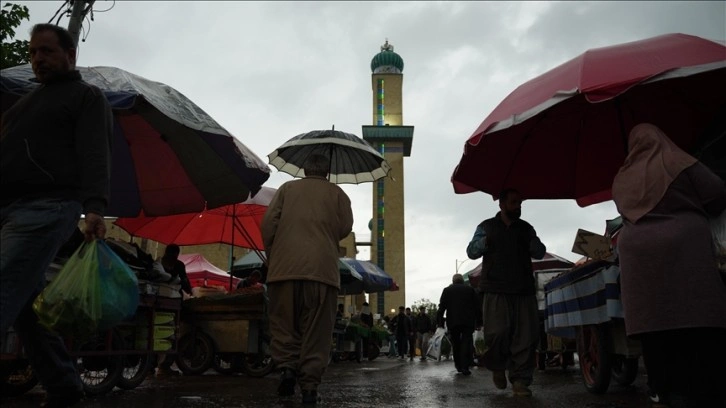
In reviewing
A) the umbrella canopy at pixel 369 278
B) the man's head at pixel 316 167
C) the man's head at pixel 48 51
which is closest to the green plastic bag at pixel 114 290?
the man's head at pixel 48 51

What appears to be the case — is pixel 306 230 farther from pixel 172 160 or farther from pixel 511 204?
pixel 172 160

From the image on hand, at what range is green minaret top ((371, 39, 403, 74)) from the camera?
71.2m

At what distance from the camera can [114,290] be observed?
3094 mm

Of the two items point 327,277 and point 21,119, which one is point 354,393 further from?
point 21,119

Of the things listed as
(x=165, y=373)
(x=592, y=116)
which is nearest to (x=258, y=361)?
(x=165, y=373)

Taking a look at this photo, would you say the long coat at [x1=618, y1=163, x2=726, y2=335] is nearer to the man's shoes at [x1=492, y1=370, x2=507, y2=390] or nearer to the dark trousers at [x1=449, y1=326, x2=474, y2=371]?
the man's shoes at [x1=492, y1=370, x2=507, y2=390]

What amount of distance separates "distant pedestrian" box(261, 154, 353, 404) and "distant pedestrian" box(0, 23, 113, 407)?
1860mm

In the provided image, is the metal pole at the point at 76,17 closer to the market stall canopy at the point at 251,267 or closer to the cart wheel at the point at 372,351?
the market stall canopy at the point at 251,267

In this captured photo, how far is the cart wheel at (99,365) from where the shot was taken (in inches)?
224

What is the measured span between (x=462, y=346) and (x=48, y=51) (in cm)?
957

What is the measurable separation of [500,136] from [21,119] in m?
4.10

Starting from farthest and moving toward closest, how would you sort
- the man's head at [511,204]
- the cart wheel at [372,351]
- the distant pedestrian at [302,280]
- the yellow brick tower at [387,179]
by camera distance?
the yellow brick tower at [387,179] < the cart wheel at [372,351] < the man's head at [511,204] < the distant pedestrian at [302,280]

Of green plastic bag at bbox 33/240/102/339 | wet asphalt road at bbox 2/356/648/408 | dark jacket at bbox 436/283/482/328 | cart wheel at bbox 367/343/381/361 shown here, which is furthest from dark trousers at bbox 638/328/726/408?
cart wheel at bbox 367/343/381/361

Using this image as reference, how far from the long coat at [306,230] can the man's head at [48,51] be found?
2.21 metres
